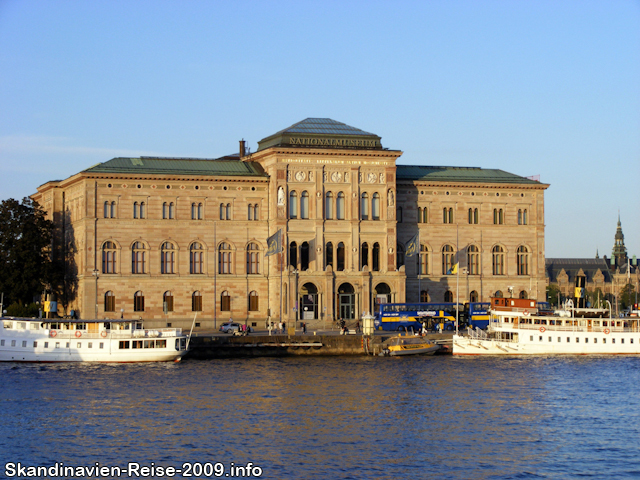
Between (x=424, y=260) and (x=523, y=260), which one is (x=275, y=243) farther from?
(x=523, y=260)

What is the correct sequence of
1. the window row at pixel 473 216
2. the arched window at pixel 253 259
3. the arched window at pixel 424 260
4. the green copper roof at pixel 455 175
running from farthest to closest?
1. the green copper roof at pixel 455 175
2. the window row at pixel 473 216
3. the arched window at pixel 424 260
4. the arched window at pixel 253 259

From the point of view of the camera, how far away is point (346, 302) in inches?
4956

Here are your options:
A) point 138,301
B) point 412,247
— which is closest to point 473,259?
point 412,247

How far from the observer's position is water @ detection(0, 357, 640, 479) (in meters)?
55.7

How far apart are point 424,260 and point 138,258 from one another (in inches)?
1347

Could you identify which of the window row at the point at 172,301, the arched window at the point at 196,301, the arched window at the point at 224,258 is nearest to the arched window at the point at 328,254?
the window row at the point at 172,301

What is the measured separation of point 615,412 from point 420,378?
1974 centimetres

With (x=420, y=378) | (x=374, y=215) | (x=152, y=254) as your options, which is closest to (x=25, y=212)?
(x=152, y=254)

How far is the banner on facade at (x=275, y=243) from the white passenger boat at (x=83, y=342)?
67.0 feet

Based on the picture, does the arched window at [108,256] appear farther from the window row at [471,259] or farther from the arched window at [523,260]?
the arched window at [523,260]

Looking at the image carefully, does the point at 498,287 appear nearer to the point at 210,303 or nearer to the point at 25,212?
the point at 210,303

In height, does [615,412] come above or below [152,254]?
below

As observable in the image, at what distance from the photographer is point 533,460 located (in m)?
56.5

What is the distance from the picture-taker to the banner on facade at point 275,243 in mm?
118062
